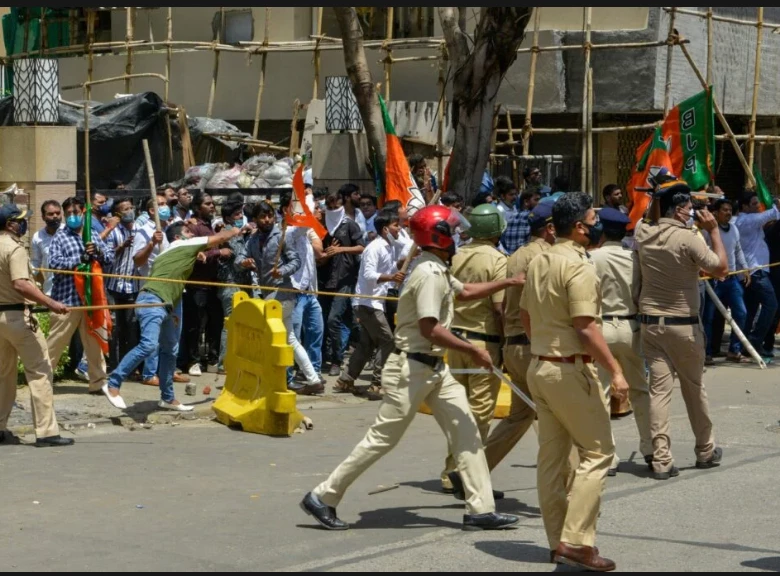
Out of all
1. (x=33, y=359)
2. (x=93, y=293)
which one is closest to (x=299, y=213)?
(x=93, y=293)

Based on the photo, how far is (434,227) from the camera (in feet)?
24.7

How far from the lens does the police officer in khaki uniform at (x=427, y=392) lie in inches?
291

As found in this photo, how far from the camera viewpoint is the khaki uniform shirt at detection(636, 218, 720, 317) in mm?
8906

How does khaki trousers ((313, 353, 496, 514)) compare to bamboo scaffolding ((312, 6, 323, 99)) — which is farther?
bamboo scaffolding ((312, 6, 323, 99))

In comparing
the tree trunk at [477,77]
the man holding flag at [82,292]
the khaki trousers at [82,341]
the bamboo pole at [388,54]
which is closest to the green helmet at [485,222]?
the man holding flag at [82,292]

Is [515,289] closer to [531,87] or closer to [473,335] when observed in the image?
[473,335]

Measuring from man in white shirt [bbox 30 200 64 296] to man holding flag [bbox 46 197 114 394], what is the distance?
141 millimetres

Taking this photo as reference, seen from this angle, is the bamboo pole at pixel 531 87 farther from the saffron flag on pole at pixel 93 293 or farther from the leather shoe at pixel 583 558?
the leather shoe at pixel 583 558

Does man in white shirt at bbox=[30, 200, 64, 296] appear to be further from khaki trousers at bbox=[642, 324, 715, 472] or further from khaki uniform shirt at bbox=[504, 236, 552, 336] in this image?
khaki trousers at bbox=[642, 324, 715, 472]

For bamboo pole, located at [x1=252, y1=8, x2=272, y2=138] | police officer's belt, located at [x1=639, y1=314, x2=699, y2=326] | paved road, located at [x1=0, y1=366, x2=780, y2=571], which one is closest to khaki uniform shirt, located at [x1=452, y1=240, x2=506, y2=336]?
paved road, located at [x1=0, y1=366, x2=780, y2=571]

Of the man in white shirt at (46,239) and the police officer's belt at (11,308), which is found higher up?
the man in white shirt at (46,239)

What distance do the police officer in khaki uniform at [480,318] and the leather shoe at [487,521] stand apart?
90 centimetres
